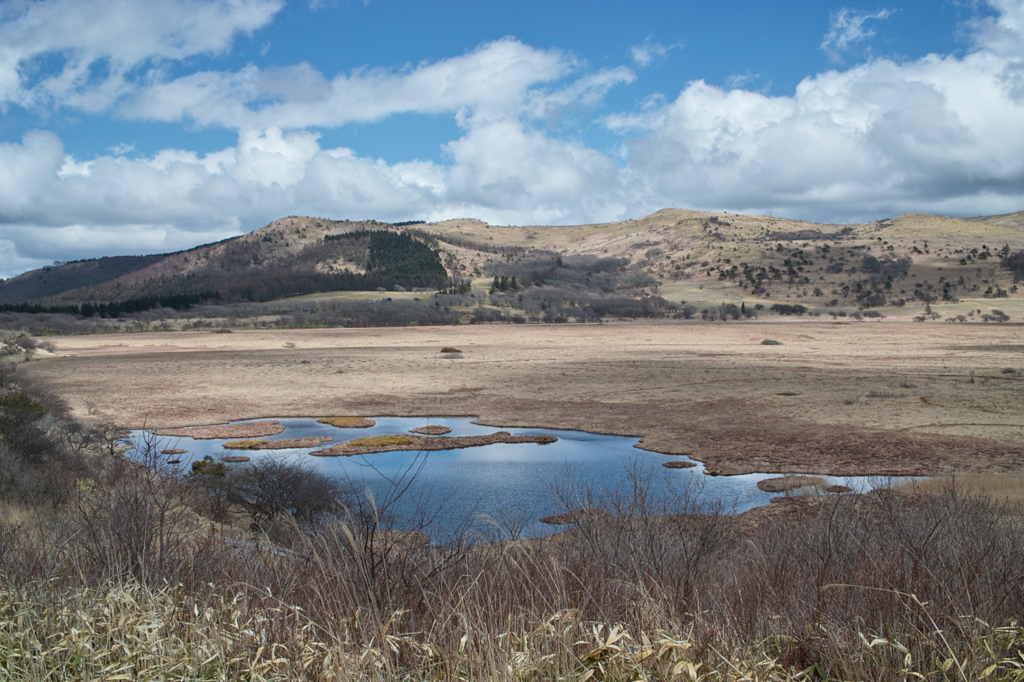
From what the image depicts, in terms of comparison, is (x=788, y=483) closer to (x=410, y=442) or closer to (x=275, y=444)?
(x=410, y=442)

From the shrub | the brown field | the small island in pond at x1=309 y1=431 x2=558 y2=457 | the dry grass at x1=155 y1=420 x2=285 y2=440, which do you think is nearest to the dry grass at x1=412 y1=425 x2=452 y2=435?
the small island in pond at x1=309 y1=431 x2=558 y2=457

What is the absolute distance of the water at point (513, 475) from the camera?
16078mm

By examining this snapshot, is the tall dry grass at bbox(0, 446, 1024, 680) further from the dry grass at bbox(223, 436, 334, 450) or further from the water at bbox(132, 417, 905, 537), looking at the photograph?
the dry grass at bbox(223, 436, 334, 450)

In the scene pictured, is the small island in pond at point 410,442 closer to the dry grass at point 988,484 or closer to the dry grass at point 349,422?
the dry grass at point 349,422

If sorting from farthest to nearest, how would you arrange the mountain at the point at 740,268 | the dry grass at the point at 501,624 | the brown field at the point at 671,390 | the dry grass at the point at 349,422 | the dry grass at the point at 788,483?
the mountain at the point at 740,268 → the dry grass at the point at 349,422 → the brown field at the point at 671,390 → the dry grass at the point at 788,483 → the dry grass at the point at 501,624

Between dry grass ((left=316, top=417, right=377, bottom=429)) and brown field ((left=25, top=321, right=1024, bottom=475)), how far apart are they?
58.8 inches

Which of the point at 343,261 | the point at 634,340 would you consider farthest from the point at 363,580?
the point at 343,261

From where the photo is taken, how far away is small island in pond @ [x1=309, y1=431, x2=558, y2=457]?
23.9 meters

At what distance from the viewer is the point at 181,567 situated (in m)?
6.20

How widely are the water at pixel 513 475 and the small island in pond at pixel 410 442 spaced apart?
0.46 m

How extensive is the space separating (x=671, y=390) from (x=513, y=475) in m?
17.5

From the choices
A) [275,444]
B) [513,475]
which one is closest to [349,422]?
[275,444]

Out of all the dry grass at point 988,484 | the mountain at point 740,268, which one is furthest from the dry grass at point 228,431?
the mountain at point 740,268

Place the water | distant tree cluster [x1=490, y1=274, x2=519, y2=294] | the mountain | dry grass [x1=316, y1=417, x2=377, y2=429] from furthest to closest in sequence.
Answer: distant tree cluster [x1=490, y1=274, x2=519, y2=294]
the mountain
dry grass [x1=316, y1=417, x2=377, y2=429]
the water
